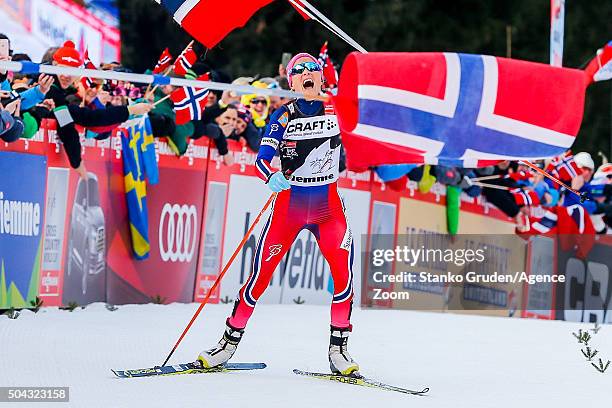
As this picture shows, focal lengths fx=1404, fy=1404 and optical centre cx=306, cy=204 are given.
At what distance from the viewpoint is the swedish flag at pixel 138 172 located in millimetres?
12617

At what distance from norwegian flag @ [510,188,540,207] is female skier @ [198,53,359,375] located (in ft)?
28.9

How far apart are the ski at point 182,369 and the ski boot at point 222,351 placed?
0.13 ft

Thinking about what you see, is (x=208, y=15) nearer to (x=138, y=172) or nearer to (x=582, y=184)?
(x=138, y=172)

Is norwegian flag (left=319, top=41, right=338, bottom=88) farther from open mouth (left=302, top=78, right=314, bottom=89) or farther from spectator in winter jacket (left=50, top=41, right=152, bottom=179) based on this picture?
open mouth (left=302, top=78, right=314, bottom=89)

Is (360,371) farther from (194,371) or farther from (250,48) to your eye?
(250,48)

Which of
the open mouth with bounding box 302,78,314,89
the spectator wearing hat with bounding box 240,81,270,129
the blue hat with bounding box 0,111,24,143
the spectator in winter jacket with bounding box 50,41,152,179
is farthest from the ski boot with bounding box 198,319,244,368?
the spectator wearing hat with bounding box 240,81,270,129

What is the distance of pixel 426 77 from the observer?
7566 millimetres

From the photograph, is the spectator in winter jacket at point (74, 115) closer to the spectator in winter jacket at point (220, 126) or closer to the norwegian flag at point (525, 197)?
the spectator in winter jacket at point (220, 126)

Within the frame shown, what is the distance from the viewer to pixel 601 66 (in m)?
7.71

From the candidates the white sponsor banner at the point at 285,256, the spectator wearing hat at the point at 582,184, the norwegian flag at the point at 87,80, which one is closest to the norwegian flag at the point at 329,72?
the white sponsor banner at the point at 285,256

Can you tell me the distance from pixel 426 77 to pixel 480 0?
1030 inches

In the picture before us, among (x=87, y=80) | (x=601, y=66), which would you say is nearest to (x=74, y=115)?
(x=87, y=80)

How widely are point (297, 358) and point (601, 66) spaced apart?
3.15 meters

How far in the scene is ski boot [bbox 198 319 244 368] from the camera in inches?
344
